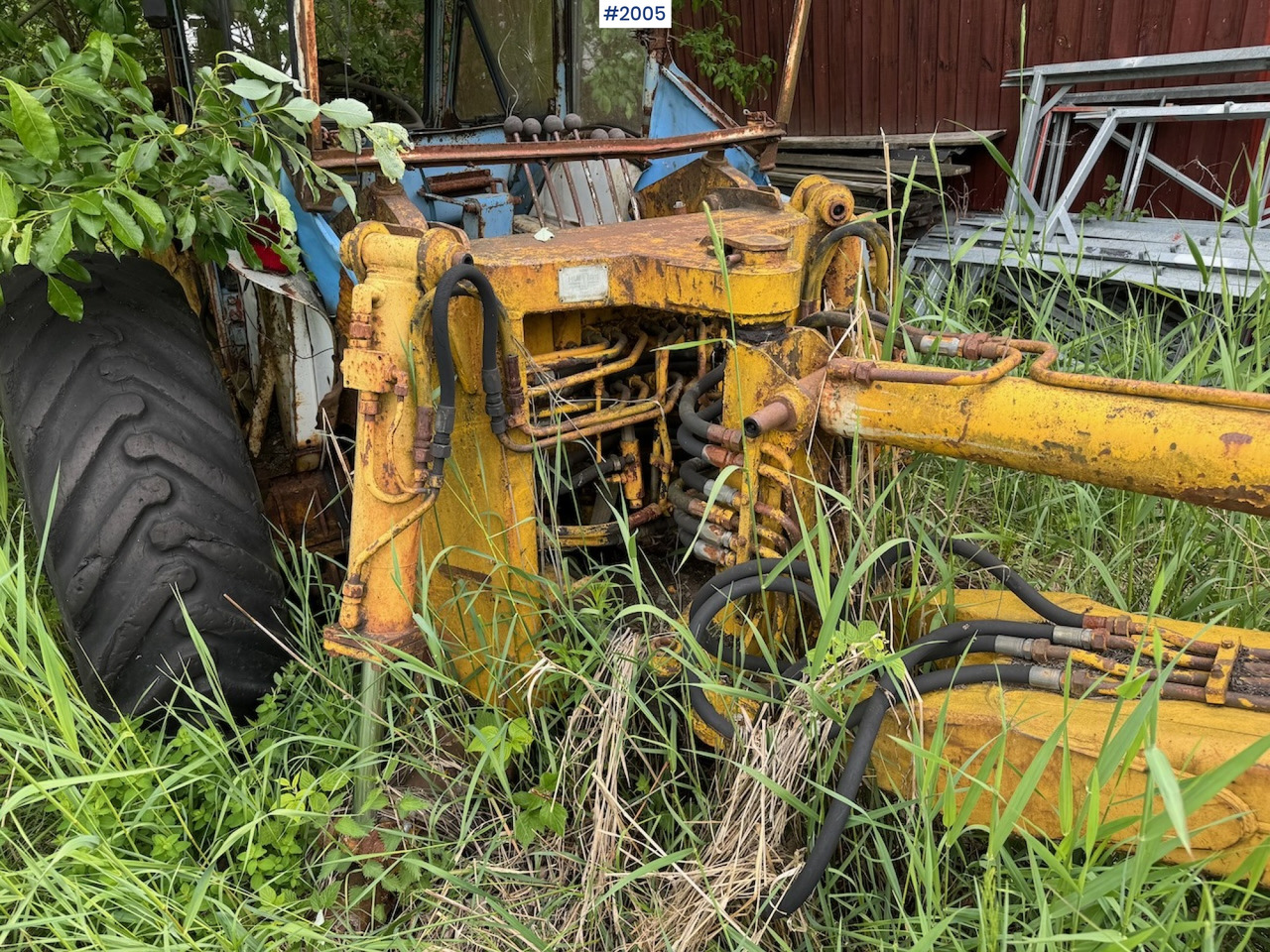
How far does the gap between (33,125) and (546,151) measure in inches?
39.4

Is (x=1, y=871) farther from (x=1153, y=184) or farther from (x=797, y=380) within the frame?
(x=1153, y=184)

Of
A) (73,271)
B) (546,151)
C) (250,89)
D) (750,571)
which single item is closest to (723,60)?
(546,151)

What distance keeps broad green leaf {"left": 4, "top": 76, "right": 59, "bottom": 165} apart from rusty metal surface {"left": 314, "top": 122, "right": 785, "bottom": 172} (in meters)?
0.50

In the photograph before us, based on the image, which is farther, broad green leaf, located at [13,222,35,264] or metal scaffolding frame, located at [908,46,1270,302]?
metal scaffolding frame, located at [908,46,1270,302]

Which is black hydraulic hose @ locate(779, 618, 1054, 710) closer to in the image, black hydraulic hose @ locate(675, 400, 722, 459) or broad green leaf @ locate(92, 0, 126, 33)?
black hydraulic hose @ locate(675, 400, 722, 459)

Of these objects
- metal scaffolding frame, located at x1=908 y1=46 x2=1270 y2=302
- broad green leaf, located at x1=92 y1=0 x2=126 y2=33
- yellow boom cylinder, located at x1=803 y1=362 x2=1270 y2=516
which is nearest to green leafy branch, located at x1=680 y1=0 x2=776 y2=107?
metal scaffolding frame, located at x1=908 y1=46 x2=1270 y2=302

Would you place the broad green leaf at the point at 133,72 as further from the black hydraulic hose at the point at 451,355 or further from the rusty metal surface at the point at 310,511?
the rusty metal surface at the point at 310,511

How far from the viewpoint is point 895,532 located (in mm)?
2094

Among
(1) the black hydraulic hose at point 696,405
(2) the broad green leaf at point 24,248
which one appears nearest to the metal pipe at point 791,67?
(1) the black hydraulic hose at point 696,405

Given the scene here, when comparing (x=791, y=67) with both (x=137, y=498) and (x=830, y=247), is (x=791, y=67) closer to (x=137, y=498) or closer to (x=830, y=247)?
(x=830, y=247)

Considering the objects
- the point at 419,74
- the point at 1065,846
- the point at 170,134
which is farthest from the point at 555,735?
the point at 419,74

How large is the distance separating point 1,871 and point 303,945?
0.52 metres

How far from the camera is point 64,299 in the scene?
1.91 metres

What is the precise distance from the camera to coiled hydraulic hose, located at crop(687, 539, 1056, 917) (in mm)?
1491
